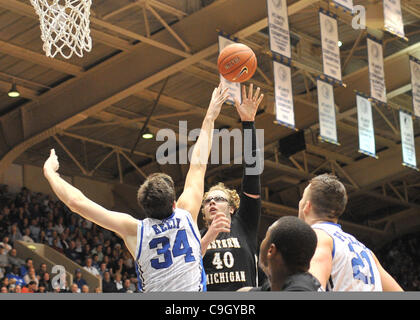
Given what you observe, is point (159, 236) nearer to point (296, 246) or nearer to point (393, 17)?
point (296, 246)

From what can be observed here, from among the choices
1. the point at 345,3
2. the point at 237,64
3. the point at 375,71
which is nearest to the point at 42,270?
the point at 375,71

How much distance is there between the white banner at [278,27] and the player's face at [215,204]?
8.11m

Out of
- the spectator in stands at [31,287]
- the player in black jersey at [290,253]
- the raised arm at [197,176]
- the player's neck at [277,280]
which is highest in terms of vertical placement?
the spectator in stands at [31,287]

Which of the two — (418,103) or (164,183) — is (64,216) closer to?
(418,103)

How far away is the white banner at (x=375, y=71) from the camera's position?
16106mm

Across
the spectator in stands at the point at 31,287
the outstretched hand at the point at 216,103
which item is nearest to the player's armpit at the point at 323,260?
the outstretched hand at the point at 216,103

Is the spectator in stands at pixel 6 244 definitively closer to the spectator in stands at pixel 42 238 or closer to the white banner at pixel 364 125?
the spectator in stands at pixel 42 238

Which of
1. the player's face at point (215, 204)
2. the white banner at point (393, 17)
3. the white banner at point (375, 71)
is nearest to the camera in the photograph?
the player's face at point (215, 204)

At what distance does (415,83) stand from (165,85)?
6.17 metres

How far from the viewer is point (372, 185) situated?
85.2 ft

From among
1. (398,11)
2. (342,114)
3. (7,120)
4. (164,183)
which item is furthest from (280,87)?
(164,183)

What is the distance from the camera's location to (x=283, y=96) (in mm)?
14672

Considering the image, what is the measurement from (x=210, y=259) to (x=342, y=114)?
15.1 meters

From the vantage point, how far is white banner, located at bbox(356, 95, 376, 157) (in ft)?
55.5
